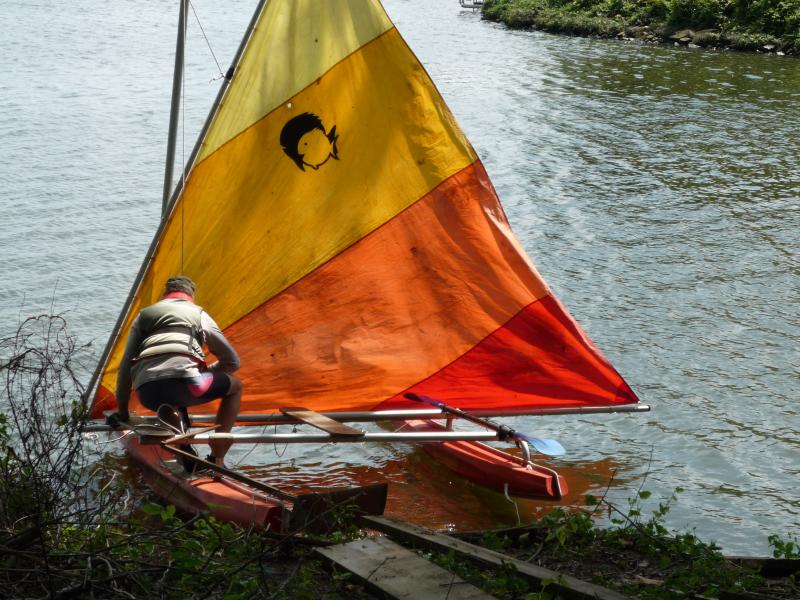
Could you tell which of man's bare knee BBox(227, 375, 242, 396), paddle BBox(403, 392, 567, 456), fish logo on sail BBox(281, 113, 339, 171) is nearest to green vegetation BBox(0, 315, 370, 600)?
Result: man's bare knee BBox(227, 375, 242, 396)

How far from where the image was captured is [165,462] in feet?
32.2

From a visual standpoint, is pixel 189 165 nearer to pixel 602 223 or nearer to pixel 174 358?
pixel 174 358

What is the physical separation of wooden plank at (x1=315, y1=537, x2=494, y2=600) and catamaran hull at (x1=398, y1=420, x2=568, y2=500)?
3.34 metres

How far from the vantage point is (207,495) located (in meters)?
8.94

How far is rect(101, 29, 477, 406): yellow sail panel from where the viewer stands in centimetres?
930

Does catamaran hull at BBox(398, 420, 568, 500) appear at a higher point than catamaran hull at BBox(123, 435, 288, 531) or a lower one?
lower

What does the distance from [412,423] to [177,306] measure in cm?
328

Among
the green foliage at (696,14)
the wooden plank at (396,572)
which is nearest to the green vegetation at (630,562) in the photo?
the wooden plank at (396,572)

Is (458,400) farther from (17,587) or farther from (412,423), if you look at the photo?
(17,587)

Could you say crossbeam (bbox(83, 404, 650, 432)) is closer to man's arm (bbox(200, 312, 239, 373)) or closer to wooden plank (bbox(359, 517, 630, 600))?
man's arm (bbox(200, 312, 239, 373))

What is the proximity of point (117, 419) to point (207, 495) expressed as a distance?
3.29 feet

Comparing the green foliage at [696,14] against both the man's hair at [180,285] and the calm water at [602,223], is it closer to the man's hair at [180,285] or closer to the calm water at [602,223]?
the calm water at [602,223]

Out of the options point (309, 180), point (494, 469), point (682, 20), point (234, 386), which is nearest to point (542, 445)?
point (494, 469)

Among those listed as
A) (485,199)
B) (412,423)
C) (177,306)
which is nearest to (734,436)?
(412,423)
